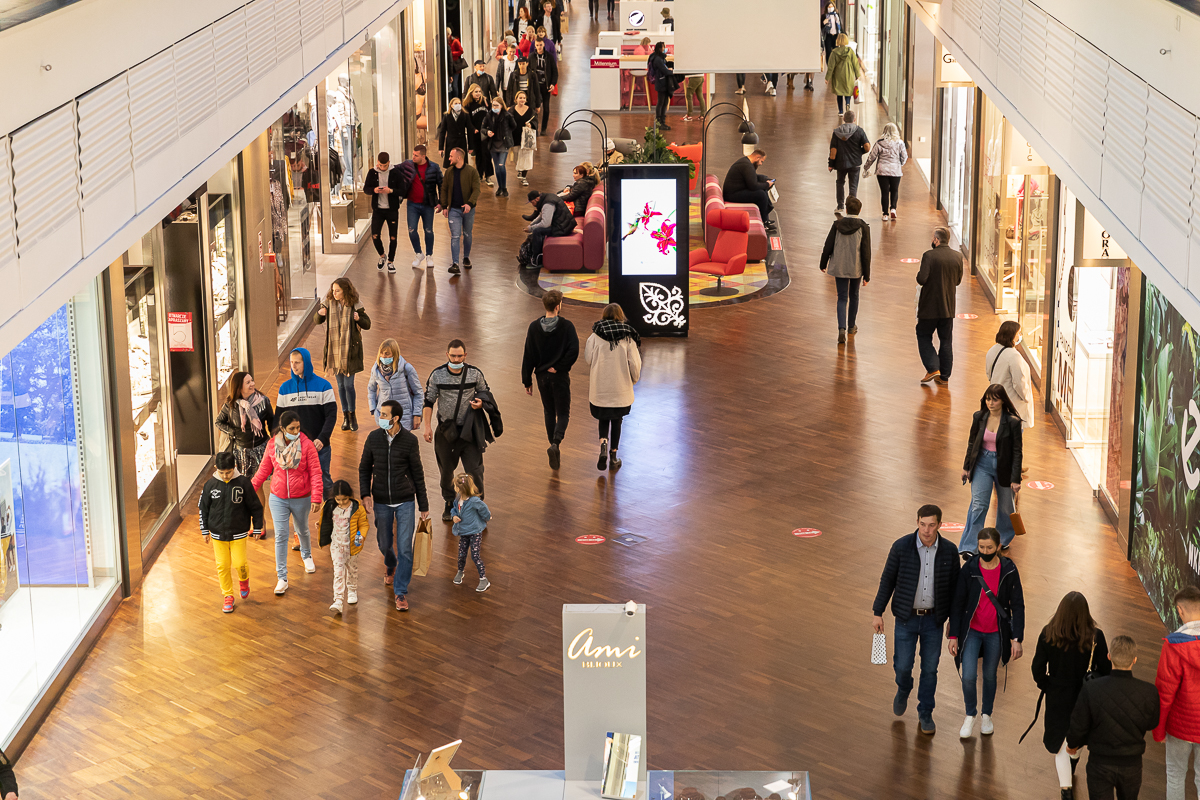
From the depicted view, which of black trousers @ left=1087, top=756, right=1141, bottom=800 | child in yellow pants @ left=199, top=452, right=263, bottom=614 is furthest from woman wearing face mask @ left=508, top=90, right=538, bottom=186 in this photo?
black trousers @ left=1087, top=756, right=1141, bottom=800

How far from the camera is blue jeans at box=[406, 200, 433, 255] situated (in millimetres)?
18688

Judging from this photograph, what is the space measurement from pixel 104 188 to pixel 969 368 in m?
9.79

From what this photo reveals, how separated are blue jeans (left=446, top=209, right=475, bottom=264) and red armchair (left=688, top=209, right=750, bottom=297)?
2923mm

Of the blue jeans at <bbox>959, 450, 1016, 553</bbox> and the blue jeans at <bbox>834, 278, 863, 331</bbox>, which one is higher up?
the blue jeans at <bbox>834, 278, 863, 331</bbox>

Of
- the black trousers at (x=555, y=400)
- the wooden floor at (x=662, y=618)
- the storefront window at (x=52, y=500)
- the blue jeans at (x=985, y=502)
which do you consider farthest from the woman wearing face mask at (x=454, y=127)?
the blue jeans at (x=985, y=502)

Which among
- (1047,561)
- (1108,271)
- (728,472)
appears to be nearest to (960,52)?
(1108,271)

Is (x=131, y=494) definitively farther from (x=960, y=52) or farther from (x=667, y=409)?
(x=960, y=52)

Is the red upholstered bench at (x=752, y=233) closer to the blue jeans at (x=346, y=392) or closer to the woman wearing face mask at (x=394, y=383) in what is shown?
the blue jeans at (x=346, y=392)

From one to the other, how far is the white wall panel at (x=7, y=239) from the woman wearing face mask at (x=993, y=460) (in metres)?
6.47

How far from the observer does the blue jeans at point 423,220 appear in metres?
18.7

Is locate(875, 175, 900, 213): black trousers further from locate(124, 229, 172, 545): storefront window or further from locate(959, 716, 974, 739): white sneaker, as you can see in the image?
locate(959, 716, 974, 739): white sneaker

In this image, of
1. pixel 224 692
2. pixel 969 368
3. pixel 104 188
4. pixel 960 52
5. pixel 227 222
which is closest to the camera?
pixel 104 188

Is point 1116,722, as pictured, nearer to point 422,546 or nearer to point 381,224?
point 422,546

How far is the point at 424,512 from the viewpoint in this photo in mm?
10016
